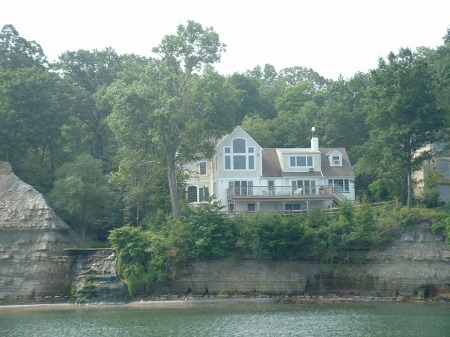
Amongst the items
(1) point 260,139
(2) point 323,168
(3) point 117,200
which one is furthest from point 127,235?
(1) point 260,139

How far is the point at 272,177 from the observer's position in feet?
196

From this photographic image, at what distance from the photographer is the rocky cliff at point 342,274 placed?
49344mm

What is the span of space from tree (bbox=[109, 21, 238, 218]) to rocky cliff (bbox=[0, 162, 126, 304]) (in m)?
8.45

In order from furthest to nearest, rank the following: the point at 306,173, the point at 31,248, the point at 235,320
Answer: the point at 306,173 < the point at 31,248 < the point at 235,320

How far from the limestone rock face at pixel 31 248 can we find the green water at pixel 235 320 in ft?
8.36

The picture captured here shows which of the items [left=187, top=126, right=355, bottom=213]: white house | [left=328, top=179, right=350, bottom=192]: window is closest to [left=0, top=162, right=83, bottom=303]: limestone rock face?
[left=187, top=126, right=355, bottom=213]: white house

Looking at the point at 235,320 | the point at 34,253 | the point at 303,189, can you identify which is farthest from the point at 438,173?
the point at 34,253

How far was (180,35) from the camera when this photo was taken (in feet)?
184

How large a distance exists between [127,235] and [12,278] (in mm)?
9032

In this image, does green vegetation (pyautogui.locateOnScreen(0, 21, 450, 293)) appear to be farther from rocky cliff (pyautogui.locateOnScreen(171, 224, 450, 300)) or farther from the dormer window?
the dormer window

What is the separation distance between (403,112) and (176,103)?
59.3 feet

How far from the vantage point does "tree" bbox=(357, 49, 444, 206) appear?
177 feet

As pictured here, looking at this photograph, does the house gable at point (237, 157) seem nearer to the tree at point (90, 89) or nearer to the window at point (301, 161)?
the window at point (301, 161)

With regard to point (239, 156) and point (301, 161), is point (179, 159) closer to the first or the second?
point (239, 156)
